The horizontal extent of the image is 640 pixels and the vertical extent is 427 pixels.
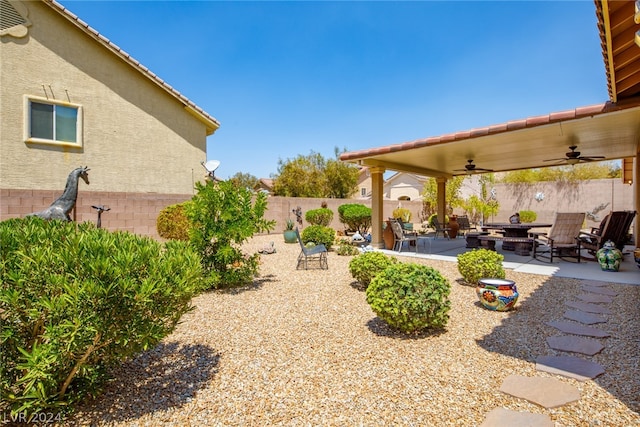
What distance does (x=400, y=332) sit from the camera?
3914mm

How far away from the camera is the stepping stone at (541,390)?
249 cm

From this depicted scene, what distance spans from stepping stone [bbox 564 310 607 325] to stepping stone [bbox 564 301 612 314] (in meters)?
0.17

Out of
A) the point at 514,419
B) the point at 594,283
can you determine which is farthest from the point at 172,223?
the point at 594,283

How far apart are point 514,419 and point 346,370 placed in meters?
1.34

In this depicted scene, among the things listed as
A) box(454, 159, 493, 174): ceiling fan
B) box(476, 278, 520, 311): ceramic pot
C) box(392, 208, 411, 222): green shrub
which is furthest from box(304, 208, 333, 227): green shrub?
box(476, 278, 520, 311): ceramic pot

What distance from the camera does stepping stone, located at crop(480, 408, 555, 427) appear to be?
222 centimetres

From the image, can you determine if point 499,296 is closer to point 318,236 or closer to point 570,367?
point 570,367

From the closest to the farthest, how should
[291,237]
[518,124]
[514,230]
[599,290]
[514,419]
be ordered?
[514,419] < [599,290] < [518,124] < [514,230] < [291,237]

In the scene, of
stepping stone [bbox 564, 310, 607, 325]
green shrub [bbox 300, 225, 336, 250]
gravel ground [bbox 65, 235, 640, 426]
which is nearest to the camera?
gravel ground [bbox 65, 235, 640, 426]

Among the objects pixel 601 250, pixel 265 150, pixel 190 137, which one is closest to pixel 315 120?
pixel 265 150

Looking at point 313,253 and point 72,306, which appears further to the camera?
point 313,253

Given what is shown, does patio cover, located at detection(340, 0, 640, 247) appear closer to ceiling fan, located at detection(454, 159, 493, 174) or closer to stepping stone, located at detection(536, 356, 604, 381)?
ceiling fan, located at detection(454, 159, 493, 174)

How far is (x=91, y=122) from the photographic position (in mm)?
10359

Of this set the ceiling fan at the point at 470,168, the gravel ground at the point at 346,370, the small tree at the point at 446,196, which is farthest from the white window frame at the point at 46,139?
the small tree at the point at 446,196
